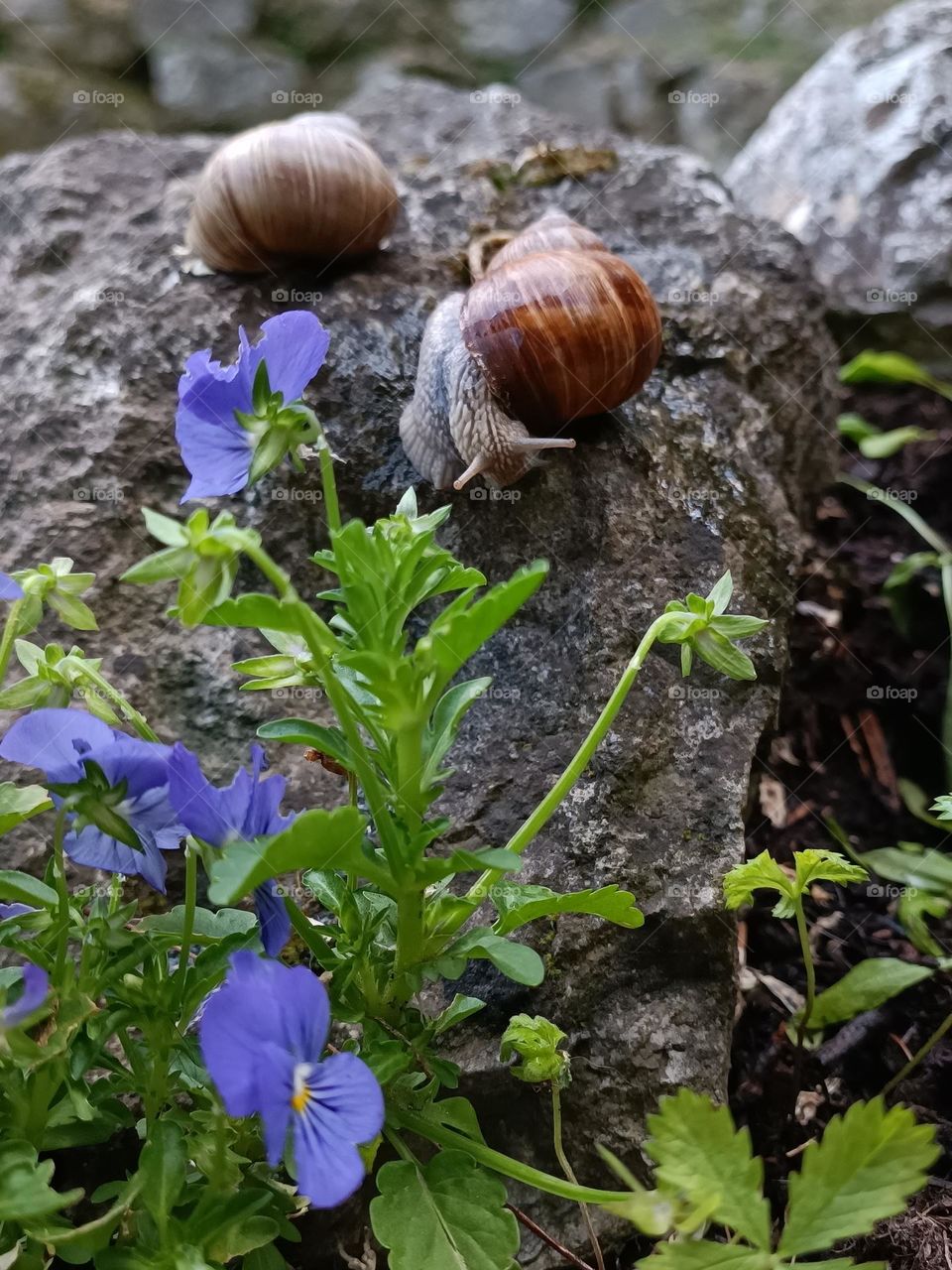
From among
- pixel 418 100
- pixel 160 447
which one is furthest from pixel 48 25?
pixel 160 447

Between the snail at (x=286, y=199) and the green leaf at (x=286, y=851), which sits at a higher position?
the snail at (x=286, y=199)

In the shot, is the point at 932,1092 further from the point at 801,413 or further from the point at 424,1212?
the point at 801,413

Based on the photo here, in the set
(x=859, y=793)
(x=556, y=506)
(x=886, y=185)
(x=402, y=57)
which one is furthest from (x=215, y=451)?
(x=402, y=57)

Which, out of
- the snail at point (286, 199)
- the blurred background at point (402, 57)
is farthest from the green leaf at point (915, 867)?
the blurred background at point (402, 57)

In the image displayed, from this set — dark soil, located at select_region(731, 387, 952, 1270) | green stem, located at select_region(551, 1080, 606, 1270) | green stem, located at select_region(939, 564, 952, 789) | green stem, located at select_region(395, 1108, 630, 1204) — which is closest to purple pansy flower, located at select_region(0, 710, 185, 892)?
green stem, located at select_region(395, 1108, 630, 1204)

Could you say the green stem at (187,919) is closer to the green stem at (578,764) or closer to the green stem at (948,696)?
the green stem at (578,764)

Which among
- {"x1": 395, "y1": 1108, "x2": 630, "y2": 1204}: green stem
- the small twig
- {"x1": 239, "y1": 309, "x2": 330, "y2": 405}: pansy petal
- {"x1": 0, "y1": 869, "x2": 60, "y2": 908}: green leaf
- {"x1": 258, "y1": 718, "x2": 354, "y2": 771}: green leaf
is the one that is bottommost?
the small twig

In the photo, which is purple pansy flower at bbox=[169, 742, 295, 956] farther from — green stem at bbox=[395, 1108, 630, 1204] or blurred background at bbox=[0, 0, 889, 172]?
Result: blurred background at bbox=[0, 0, 889, 172]
